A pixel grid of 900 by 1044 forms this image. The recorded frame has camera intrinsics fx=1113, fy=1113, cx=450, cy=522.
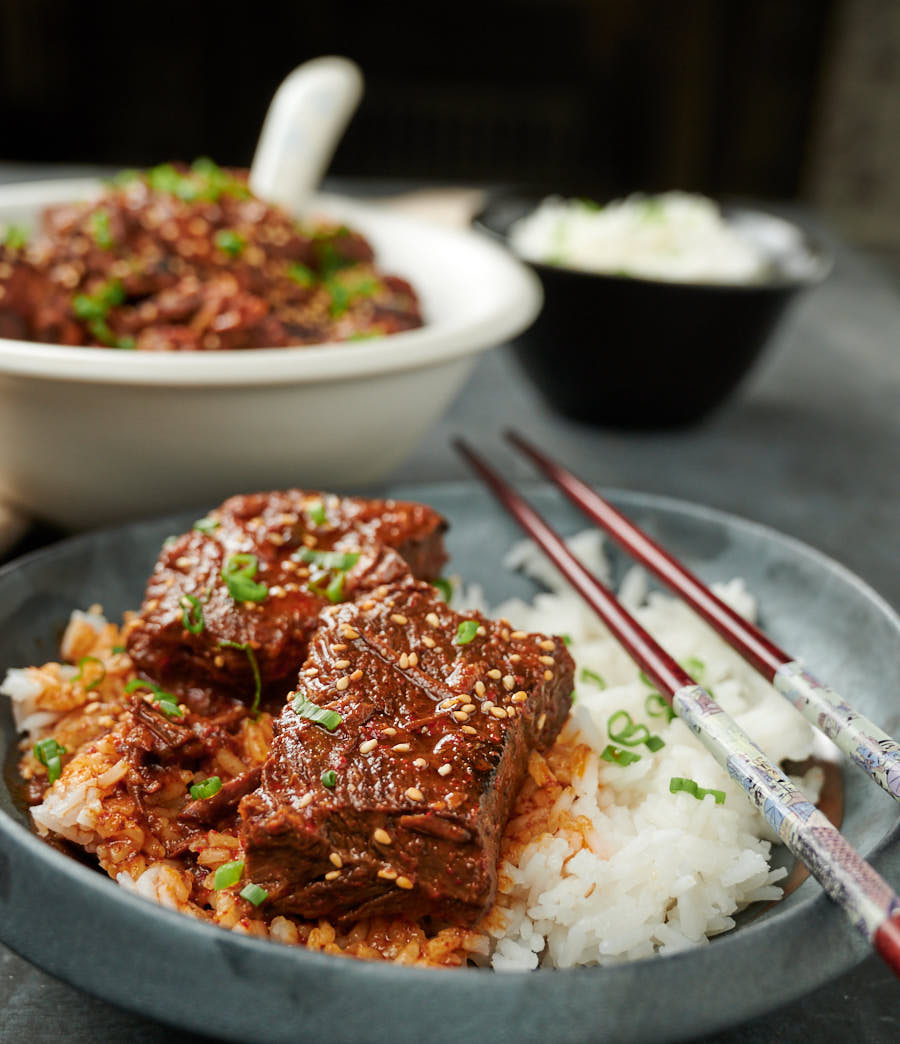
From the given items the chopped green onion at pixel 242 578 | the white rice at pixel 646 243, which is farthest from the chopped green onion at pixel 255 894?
the white rice at pixel 646 243

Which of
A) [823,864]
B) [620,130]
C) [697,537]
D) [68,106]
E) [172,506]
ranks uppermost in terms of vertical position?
[823,864]

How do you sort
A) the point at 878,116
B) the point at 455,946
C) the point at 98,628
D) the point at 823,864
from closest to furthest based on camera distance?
the point at 823,864 < the point at 455,946 < the point at 98,628 < the point at 878,116

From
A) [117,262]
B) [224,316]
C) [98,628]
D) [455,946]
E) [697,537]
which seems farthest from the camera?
[117,262]

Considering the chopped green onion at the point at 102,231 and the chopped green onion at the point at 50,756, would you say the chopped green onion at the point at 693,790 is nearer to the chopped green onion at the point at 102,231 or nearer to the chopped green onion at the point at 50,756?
the chopped green onion at the point at 50,756

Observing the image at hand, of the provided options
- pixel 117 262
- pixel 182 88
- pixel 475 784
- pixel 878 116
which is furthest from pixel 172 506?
pixel 878 116

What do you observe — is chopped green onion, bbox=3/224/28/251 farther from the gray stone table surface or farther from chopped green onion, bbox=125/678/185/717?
chopped green onion, bbox=125/678/185/717

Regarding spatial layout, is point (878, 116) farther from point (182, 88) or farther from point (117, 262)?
point (117, 262)
